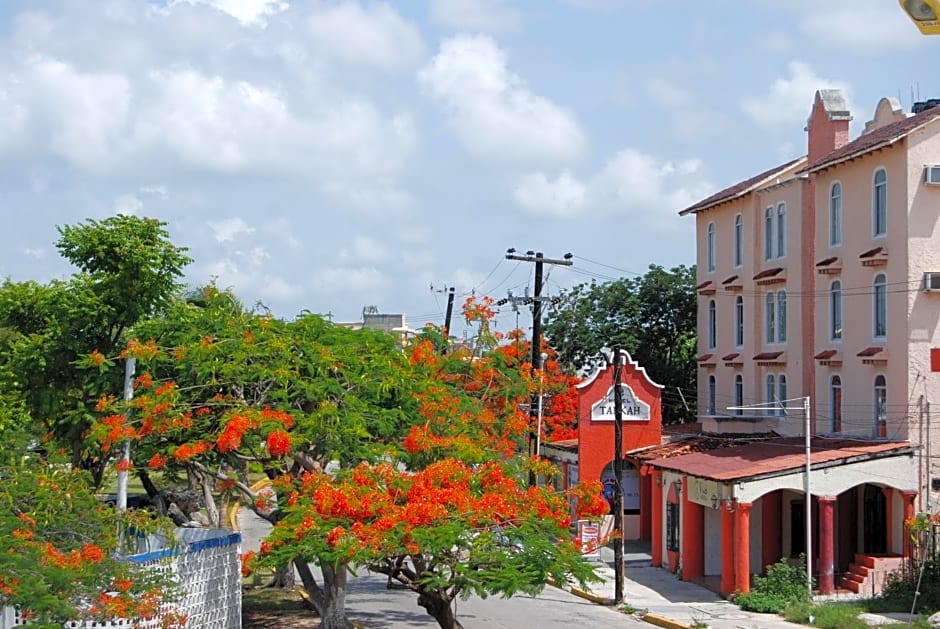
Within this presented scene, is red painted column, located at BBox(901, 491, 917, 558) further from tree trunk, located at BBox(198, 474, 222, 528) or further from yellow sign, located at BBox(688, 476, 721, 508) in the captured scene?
tree trunk, located at BBox(198, 474, 222, 528)

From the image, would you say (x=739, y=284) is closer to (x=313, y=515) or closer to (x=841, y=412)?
(x=841, y=412)

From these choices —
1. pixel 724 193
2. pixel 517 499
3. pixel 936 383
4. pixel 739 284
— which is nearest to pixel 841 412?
pixel 936 383

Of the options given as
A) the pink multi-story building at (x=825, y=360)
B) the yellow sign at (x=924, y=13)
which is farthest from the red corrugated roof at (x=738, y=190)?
the yellow sign at (x=924, y=13)

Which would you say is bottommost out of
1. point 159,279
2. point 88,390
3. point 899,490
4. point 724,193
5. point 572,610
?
point 572,610

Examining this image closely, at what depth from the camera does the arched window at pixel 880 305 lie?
31172mm

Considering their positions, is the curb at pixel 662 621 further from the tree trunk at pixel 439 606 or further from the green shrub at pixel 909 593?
the tree trunk at pixel 439 606

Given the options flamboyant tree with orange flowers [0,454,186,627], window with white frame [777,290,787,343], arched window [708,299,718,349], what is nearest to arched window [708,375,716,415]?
arched window [708,299,718,349]

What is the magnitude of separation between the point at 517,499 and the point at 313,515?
311 centimetres

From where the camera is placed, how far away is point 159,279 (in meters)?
25.0

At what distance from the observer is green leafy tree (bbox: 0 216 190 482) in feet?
80.8

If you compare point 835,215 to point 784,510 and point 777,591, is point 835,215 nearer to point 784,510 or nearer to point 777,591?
point 784,510

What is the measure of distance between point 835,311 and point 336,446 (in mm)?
17774

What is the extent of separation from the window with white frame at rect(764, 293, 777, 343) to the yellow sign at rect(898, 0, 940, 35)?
101ft

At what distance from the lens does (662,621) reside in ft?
92.2
